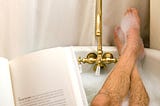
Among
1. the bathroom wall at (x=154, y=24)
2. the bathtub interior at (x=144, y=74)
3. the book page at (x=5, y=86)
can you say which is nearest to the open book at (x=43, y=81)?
the book page at (x=5, y=86)

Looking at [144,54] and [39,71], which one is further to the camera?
[144,54]

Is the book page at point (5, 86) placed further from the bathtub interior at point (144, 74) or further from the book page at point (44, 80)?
the bathtub interior at point (144, 74)

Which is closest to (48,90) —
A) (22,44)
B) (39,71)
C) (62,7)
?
(39,71)

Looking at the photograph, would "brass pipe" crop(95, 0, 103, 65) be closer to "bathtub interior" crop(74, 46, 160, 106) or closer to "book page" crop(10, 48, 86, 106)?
"bathtub interior" crop(74, 46, 160, 106)

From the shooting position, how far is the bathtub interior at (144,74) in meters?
1.08

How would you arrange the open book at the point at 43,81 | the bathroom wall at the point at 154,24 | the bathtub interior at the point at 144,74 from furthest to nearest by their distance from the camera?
the bathroom wall at the point at 154,24, the bathtub interior at the point at 144,74, the open book at the point at 43,81

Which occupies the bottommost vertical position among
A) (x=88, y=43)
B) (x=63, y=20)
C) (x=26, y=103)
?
(x=26, y=103)

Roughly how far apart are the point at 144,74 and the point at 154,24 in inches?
11.0

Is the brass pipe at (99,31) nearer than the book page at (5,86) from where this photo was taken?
No

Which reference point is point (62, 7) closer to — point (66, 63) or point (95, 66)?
point (95, 66)

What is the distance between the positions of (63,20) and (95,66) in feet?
1.00

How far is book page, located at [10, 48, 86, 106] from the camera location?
0.63m

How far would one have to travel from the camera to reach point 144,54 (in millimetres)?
1192

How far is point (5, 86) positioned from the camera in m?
0.68
